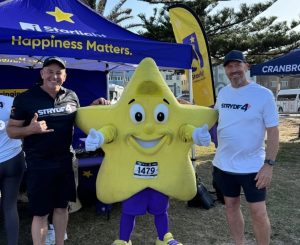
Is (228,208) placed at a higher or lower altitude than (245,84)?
lower

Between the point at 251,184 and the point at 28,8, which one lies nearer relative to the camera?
the point at 251,184

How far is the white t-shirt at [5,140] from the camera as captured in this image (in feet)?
9.11

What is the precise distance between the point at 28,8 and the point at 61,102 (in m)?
2.44

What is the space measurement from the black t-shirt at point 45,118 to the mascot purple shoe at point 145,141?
19cm

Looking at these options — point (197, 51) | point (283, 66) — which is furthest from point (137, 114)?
point (283, 66)

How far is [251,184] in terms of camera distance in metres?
2.69

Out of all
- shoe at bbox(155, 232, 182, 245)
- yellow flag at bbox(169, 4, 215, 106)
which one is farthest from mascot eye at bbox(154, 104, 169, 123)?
yellow flag at bbox(169, 4, 215, 106)

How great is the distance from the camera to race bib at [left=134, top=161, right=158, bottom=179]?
282cm

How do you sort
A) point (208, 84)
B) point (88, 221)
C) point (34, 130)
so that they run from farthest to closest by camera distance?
1. point (208, 84)
2. point (88, 221)
3. point (34, 130)

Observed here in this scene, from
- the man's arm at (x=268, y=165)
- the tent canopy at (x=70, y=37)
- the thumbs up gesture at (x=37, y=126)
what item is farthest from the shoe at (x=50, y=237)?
the man's arm at (x=268, y=165)

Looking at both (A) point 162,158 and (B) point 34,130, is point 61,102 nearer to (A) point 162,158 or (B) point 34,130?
(B) point 34,130

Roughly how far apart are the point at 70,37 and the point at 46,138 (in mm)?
1409

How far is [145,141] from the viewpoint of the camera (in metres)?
2.82

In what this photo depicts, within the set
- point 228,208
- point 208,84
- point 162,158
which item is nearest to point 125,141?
point 162,158
